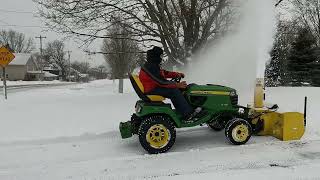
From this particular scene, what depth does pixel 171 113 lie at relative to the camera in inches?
262

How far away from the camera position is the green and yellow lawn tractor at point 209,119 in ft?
21.5

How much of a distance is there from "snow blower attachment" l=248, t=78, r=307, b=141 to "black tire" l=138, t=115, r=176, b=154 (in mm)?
1631

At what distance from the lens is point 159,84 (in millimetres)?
6633

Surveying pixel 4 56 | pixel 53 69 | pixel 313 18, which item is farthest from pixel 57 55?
pixel 4 56

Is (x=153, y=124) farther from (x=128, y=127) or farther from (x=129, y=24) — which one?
(x=129, y=24)

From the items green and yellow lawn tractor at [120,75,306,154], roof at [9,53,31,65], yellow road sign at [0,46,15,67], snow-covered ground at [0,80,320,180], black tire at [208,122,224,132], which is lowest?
snow-covered ground at [0,80,320,180]

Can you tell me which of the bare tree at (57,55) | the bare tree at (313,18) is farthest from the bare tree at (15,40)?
the bare tree at (313,18)

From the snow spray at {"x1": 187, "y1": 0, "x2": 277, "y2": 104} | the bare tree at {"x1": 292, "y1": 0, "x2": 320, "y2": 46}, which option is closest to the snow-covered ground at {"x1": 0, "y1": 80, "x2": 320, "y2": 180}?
the snow spray at {"x1": 187, "y1": 0, "x2": 277, "y2": 104}

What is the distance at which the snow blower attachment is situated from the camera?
7016 mm

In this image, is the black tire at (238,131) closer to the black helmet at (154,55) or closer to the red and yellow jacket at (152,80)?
the red and yellow jacket at (152,80)

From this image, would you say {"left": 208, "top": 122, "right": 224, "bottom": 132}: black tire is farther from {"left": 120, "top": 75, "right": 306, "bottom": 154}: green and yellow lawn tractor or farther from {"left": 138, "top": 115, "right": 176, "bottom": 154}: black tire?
{"left": 138, "top": 115, "right": 176, "bottom": 154}: black tire

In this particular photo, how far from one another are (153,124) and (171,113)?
0.37 meters

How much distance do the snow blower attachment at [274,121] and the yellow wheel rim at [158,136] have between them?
168 cm

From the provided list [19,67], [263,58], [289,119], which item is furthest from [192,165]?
[19,67]
